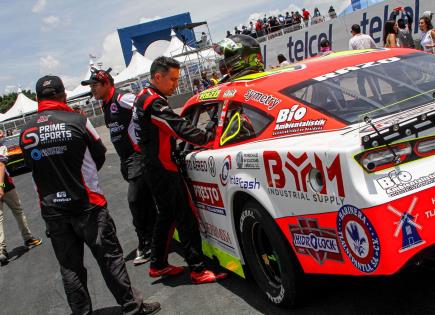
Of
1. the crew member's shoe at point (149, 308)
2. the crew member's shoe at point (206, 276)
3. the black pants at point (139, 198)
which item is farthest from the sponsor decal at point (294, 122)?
the black pants at point (139, 198)

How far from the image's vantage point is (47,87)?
353 centimetres

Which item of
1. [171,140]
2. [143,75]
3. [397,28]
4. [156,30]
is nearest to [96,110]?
[143,75]

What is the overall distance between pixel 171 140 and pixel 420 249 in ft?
7.91

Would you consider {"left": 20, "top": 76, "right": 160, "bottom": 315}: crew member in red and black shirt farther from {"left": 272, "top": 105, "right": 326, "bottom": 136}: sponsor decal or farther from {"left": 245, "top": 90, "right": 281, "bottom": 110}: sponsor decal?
{"left": 272, "top": 105, "right": 326, "bottom": 136}: sponsor decal

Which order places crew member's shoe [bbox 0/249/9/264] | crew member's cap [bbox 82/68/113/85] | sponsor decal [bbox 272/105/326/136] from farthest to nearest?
crew member's shoe [bbox 0/249/9/264], crew member's cap [bbox 82/68/113/85], sponsor decal [bbox 272/105/326/136]

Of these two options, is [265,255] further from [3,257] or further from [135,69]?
[135,69]

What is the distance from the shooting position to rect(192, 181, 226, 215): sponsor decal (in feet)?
12.1

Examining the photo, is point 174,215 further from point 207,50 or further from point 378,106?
point 207,50

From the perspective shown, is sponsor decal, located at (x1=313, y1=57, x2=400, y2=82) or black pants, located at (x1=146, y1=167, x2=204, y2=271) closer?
sponsor decal, located at (x1=313, y1=57, x2=400, y2=82)

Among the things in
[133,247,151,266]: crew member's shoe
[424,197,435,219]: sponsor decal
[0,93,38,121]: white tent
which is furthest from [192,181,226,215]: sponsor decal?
[0,93,38,121]: white tent

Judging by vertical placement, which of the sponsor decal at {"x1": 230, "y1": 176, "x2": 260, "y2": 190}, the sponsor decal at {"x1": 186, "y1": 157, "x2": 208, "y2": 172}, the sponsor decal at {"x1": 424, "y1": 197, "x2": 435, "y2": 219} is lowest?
the sponsor decal at {"x1": 424, "y1": 197, "x2": 435, "y2": 219}

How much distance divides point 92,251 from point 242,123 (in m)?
1.44

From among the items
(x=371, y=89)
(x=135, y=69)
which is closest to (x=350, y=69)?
(x=371, y=89)

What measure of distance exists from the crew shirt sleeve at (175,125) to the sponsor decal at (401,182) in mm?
1782
